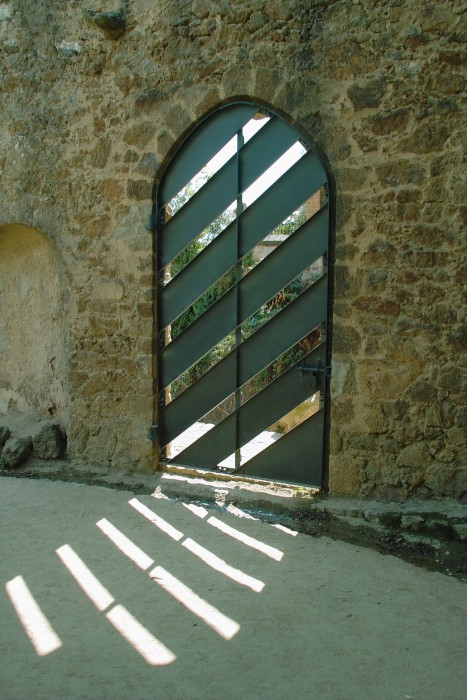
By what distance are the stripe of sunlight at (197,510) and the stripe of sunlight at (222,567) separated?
1.09ft

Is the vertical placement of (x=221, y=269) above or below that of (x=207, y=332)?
above

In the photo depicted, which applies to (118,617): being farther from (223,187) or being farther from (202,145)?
(202,145)

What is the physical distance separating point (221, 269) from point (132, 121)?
1215 millimetres

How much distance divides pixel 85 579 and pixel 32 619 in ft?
1.20

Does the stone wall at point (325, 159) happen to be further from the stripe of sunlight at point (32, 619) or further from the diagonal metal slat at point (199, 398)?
the stripe of sunlight at point (32, 619)

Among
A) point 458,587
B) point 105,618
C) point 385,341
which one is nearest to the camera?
point 105,618

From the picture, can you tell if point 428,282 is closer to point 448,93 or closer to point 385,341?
point 385,341

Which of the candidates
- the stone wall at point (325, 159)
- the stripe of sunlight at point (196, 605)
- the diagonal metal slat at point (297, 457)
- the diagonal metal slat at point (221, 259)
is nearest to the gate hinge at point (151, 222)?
the stone wall at point (325, 159)

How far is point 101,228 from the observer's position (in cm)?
409

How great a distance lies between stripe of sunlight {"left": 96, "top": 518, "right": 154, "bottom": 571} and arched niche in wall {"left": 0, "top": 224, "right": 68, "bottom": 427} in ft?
4.81

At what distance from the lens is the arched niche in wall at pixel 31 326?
462 centimetres

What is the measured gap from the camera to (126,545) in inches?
120

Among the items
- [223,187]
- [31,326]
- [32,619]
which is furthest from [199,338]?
[32,619]

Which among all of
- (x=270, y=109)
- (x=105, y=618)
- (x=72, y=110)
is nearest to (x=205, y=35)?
(x=270, y=109)
